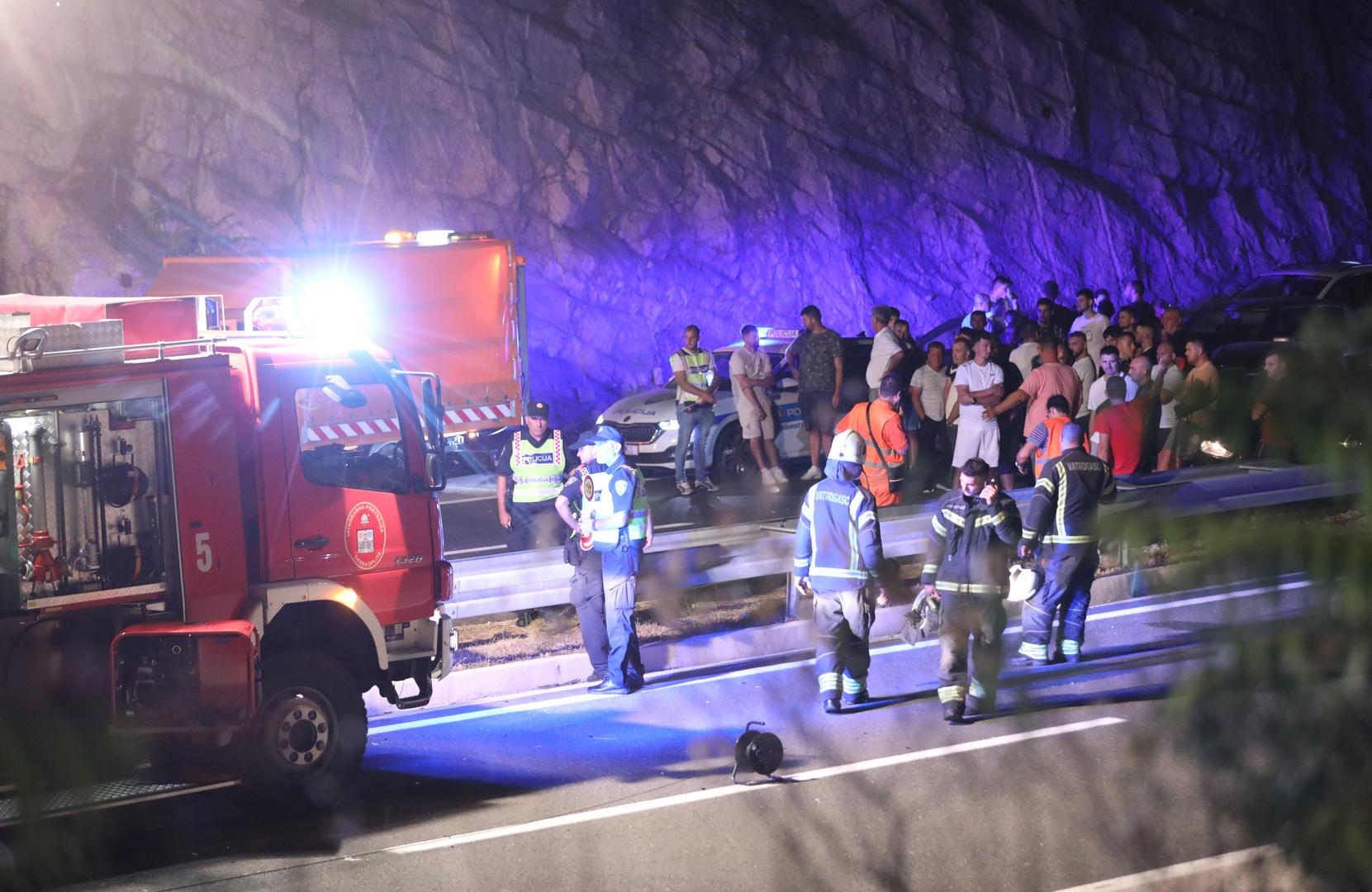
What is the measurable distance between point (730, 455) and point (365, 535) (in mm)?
8928

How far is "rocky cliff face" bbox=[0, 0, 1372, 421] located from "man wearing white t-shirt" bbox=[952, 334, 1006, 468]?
390 inches

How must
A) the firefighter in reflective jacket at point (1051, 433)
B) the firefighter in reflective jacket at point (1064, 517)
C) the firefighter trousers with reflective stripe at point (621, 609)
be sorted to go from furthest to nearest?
1. the firefighter in reflective jacket at point (1051, 433)
2. the firefighter trousers with reflective stripe at point (621, 609)
3. the firefighter in reflective jacket at point (1064, 517)

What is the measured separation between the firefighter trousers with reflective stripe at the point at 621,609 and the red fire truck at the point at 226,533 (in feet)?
5.80

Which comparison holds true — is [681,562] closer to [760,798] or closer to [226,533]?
[226,533]

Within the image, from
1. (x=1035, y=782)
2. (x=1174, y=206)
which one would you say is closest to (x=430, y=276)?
(x=1035, y=782)

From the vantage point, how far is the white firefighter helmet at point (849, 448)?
9.42m

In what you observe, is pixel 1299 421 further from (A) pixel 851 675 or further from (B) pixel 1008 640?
(A) pixel 851 675

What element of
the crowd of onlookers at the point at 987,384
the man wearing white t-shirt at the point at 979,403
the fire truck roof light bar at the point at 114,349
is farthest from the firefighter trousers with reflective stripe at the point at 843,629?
the man wearing white t-shirt at the point at 979,403

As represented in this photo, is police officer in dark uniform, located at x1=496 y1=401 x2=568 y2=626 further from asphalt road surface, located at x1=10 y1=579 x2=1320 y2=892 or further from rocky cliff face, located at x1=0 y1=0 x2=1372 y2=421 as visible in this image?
rocky cliff face, located at x1=0 y1=0 x2=1372 y2=421

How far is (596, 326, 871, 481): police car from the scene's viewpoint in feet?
54.7

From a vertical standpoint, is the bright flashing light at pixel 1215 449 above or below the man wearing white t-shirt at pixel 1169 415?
below

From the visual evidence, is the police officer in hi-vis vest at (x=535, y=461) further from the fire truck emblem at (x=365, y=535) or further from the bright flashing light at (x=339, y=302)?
the bright flashing light at (x=339, y=302)

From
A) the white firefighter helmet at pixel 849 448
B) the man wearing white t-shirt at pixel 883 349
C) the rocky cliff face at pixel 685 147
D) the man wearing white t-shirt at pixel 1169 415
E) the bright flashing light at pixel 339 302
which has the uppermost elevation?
the rocky cliff face at pixel 685 147

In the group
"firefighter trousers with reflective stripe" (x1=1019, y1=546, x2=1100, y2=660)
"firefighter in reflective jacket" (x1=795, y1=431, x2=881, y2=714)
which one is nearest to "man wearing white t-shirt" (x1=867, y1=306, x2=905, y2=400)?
"firefighter trousers with reflective stripe" (x1=1019, y1=546, x2=1100, y2=660)
